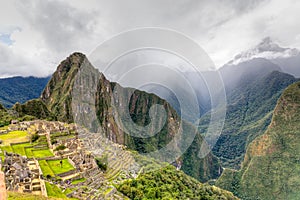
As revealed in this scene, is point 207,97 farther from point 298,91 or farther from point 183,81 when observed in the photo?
point 298,91

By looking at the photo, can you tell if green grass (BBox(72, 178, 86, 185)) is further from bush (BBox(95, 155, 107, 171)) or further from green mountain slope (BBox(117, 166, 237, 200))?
bush (BBox(95, 155, 107, 171))

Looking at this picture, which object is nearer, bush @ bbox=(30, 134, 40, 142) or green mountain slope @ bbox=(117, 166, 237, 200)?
green mountain slope @ bbox=(117, 166, 237, 200)

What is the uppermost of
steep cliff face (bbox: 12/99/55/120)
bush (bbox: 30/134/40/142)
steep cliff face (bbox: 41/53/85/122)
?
steep cliff face (bbox: 41/53/85/122)

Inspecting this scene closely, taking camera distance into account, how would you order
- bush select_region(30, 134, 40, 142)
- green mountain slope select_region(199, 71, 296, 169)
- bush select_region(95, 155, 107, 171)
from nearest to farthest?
bush select_region(95, 155, 107, 171), bush select_region(30, 134, 40, 142), green mountain slope select_region(199, 71, 296, 169)

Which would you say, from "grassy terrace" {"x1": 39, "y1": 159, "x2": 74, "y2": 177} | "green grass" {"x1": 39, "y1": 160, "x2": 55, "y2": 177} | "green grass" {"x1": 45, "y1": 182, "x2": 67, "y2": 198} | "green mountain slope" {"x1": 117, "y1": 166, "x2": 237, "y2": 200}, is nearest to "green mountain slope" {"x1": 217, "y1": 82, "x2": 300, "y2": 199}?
"green mountain slope" {"x1": 117, "y1": 166, "x2": 237, "y2": 200}

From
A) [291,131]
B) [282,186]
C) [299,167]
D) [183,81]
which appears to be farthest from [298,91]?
[183,81]

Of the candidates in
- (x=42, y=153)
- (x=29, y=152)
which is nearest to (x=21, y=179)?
(x=29, y=152)
